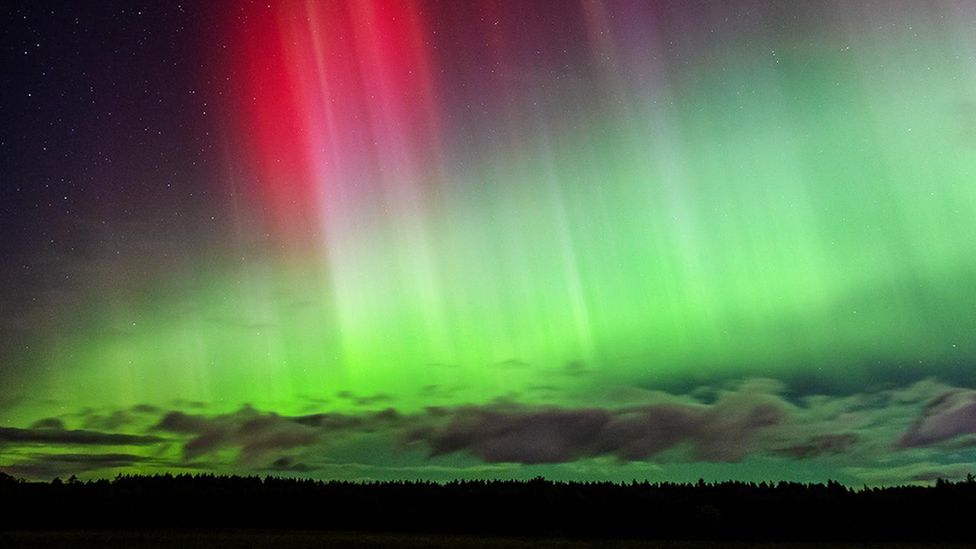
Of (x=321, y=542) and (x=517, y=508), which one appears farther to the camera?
(x=517, y=508)

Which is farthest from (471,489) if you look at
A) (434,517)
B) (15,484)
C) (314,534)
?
(15,484)

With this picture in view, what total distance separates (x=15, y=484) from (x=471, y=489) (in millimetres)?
27386

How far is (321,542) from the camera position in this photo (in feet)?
131

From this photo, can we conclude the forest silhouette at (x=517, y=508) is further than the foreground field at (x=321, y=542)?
Yes

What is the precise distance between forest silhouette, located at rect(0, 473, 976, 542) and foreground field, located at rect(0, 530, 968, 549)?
7.17ft

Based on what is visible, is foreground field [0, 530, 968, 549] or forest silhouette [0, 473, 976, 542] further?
forest silhouette [0, 473, 976, 542]

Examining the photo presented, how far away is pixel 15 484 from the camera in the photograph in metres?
53.7

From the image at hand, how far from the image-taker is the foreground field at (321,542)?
3916cm

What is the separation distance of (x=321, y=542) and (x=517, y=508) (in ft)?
37.6

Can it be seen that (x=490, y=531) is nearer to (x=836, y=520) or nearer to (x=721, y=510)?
(x=721, y=510)

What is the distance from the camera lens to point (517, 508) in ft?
155

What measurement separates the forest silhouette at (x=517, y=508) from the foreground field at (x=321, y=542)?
86.0 inches

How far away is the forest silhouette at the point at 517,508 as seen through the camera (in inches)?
1690

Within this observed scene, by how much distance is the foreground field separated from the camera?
1542 inches
